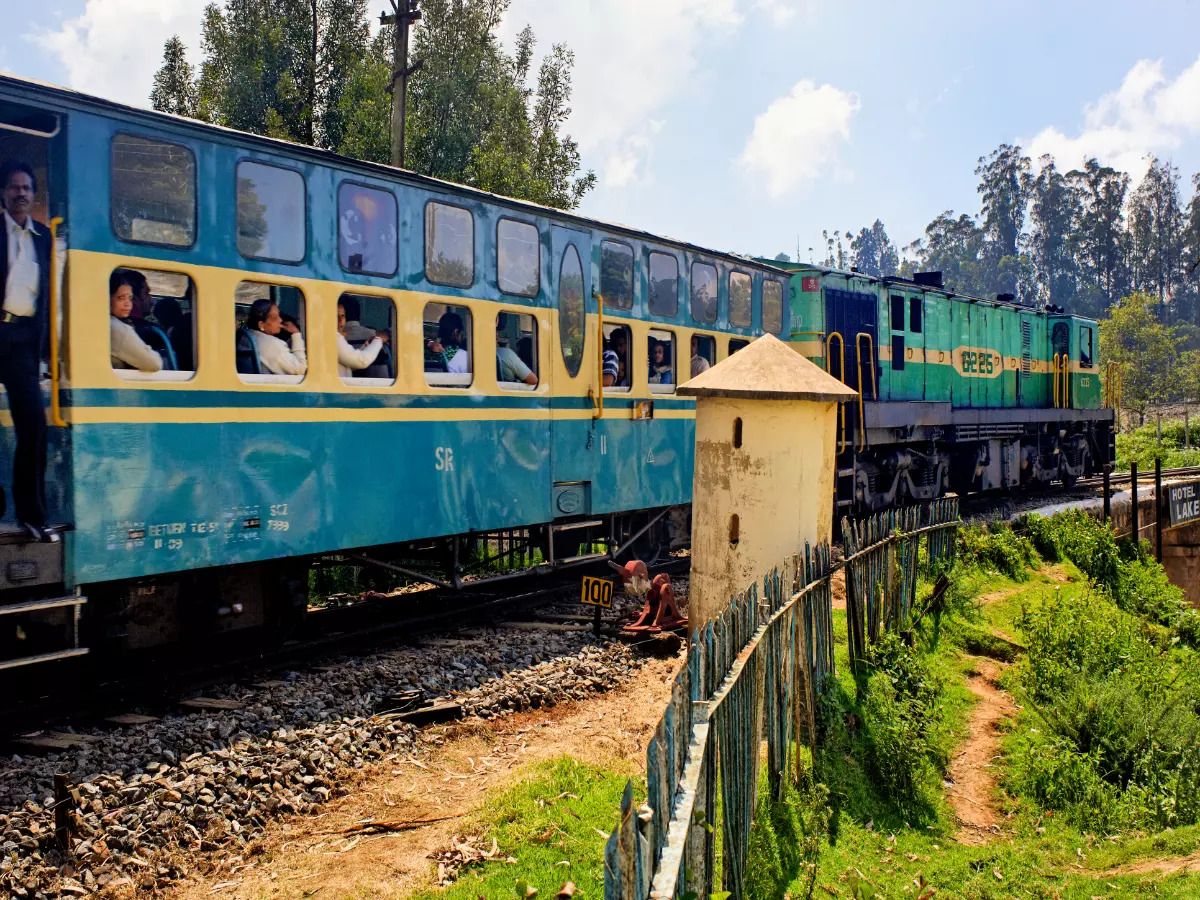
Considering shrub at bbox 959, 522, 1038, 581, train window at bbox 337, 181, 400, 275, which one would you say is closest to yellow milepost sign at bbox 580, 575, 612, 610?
train window at bbox 337, 181, 400, 275

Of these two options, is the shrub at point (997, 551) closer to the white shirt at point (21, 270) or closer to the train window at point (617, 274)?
the train window at point (617, 274)

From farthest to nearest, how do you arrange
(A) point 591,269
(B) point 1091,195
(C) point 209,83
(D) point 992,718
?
(B) point 1091,195
(C) point 209,83
(A) point 591,269
(D) point 992,718

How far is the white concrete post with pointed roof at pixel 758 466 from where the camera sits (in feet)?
26.9

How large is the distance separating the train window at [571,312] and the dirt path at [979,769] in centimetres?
529

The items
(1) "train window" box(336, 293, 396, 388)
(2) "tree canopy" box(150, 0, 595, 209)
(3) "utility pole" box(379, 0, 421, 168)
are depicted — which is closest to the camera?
(1) "train window" box(336, 293, 396, 388)

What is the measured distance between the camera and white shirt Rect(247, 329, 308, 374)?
776 centimetres

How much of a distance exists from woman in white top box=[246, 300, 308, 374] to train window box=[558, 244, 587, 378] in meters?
3.19

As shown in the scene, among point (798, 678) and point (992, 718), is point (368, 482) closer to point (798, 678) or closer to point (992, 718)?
point (798, 678)

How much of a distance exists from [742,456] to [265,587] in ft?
13.9

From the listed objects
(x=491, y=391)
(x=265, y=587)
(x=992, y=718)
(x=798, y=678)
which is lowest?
(x=992, y=718)

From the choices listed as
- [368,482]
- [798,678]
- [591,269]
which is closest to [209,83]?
[591,269]

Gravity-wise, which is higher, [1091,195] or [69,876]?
[1091,195]

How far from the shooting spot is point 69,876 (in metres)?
4.91

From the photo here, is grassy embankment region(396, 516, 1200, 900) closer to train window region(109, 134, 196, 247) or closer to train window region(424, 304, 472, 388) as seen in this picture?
train window region(424, 304, 472, 388)
